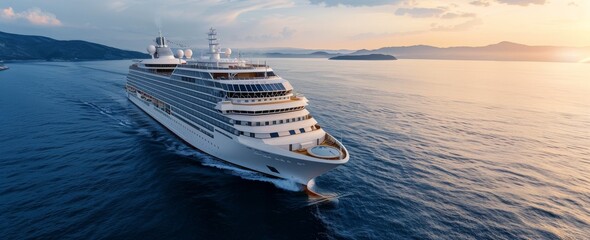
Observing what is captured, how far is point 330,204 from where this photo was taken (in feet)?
88.2

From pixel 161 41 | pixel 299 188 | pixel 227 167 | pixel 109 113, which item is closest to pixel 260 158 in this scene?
pixel 299 188

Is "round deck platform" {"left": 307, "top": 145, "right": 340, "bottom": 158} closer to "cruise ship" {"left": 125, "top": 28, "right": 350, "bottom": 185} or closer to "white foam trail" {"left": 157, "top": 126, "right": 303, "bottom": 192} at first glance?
"cruise ship" {"left": 125, "top": 28, "right": 350, "bottom": 185}

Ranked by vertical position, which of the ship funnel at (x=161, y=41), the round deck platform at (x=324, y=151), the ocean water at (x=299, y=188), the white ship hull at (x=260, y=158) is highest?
the ship funnel at (x=161, y=41)

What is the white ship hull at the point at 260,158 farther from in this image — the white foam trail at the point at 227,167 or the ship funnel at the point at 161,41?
the ship funnel at the point at 161,41

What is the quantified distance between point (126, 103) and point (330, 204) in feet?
227

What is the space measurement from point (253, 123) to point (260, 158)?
12.8 feet

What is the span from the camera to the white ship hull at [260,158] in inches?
1069

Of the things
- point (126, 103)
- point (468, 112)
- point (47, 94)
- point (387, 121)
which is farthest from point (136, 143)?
point (468, 112)

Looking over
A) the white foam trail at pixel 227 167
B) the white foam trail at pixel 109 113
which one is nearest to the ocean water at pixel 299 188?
the white foam trail at pixel 227 167

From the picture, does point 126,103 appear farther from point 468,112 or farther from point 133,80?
point 468,112

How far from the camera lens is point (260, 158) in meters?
29.8

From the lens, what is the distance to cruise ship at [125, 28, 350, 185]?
93.6 feet

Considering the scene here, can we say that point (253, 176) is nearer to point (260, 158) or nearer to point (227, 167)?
point (260, 158)

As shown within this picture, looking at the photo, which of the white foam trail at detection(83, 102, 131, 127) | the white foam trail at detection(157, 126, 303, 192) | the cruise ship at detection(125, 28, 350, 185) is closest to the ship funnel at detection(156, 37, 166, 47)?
the white foam trail at detection(83, 102, 131, 127)
